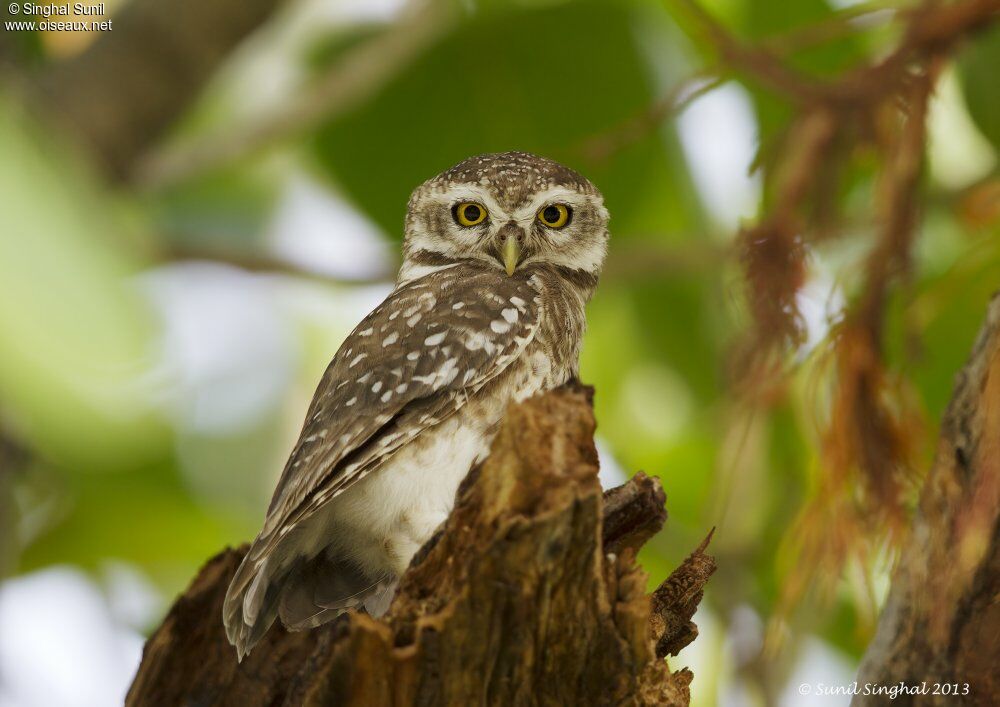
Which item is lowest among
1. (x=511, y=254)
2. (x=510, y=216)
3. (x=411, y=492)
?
(x=411, y=492)

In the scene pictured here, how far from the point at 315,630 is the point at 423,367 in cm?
81

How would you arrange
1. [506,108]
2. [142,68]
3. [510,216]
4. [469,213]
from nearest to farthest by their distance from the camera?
[510,216] → [469,213] → [142,68] → [506,108]

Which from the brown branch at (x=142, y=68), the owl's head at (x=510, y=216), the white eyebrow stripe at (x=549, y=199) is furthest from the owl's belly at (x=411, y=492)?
the brown branch at (x=142, y=68)

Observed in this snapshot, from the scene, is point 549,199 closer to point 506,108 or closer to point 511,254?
point 511,254

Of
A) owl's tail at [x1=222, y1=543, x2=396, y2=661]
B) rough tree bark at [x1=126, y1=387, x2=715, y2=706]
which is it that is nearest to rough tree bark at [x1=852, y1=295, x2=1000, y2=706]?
rough tree bark at [x1=126, y1=387, x2=715, y2=706]

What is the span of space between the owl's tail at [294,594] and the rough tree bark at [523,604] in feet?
2.13

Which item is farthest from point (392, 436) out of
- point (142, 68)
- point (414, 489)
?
point (142, 68)

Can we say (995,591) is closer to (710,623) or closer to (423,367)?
(423,367)

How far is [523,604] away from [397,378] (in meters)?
1.33

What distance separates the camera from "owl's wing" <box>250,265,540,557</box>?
10.5ft

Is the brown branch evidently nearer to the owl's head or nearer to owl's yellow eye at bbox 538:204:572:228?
the owl's head

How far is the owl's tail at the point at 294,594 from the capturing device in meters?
3.02

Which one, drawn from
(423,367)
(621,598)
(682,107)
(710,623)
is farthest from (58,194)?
(710,623)

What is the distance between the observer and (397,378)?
3.40 m
